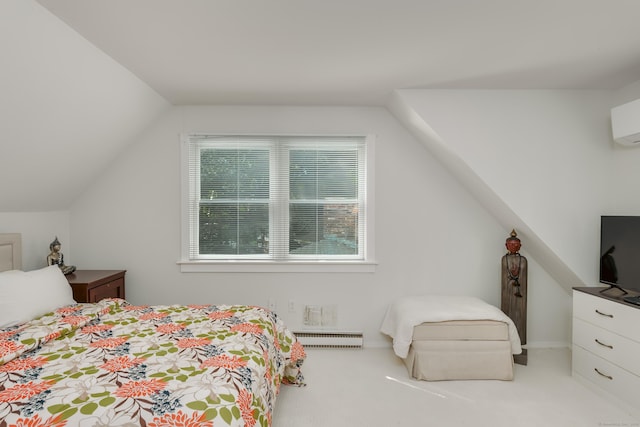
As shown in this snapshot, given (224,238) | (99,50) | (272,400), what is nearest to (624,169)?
(272,400)

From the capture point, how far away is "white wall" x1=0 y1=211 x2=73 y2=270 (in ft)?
10.0

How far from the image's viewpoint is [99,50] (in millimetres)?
2389

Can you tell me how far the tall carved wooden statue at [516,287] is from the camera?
3.38 meters

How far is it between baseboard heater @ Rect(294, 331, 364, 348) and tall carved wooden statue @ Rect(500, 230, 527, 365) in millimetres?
1384

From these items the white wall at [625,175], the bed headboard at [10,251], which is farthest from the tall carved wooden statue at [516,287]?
the bed headboard at [10,251]

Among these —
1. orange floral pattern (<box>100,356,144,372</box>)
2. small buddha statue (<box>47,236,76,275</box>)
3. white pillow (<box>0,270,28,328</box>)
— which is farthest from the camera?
small buddha statue (<box>47,236,76,275</box>)

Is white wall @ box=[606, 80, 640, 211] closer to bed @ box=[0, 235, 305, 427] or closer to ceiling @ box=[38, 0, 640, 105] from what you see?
ceiling @ box=[38, 0, 640, 105]

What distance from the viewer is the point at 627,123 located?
270cm

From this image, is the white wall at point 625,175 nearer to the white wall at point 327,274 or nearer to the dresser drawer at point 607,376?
the white wall at point 327,274

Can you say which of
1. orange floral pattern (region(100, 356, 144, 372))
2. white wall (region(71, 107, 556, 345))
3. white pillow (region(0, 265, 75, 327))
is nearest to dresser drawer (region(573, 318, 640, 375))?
white wall (region(71, 107, 556, 345))

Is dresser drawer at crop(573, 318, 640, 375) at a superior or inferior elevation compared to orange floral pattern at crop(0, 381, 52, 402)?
inferior

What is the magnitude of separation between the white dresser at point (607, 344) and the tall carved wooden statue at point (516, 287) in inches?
17.1

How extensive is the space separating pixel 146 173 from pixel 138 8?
2.16 m

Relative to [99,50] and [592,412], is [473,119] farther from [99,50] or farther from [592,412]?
[99,50]
